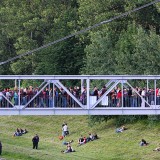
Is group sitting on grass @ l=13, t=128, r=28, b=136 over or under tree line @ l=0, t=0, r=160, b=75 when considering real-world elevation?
under

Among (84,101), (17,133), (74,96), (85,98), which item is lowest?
(17,133)

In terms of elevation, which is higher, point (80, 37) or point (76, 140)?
point (80, 37)

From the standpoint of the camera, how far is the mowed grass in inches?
2601

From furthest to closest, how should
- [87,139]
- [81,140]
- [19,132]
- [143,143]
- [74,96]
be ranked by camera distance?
[19,132]
[87,139]
[81,140]
[143,143]
[74,96]

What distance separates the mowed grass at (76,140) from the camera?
217 feet

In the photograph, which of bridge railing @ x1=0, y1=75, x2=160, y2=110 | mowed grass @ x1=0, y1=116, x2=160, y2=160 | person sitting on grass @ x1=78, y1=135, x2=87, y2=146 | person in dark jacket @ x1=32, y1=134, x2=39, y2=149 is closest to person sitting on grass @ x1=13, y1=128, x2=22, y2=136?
mowed grass @ x1=0, y1=116, x2=160, y2=160

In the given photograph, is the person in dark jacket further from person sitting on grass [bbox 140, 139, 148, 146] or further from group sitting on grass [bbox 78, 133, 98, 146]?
person sitting on grass [bbox 140, 139, 148, 146]

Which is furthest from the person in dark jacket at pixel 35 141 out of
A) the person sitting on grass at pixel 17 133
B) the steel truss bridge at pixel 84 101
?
the steel truss bridge at pixel 84 101

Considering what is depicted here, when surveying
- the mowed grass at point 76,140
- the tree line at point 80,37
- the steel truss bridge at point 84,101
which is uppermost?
the tree line at point 80,37

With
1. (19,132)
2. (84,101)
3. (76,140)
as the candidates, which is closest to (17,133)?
(19,132)

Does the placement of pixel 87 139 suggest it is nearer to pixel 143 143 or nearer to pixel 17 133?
pixel 143 143

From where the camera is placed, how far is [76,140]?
75438 millimetres

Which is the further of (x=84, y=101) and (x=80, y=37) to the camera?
(x=80, y=37)

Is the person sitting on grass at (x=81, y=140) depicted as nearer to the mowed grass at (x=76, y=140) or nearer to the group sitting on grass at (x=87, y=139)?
the group sitting on grass at (x=87, y=139)
